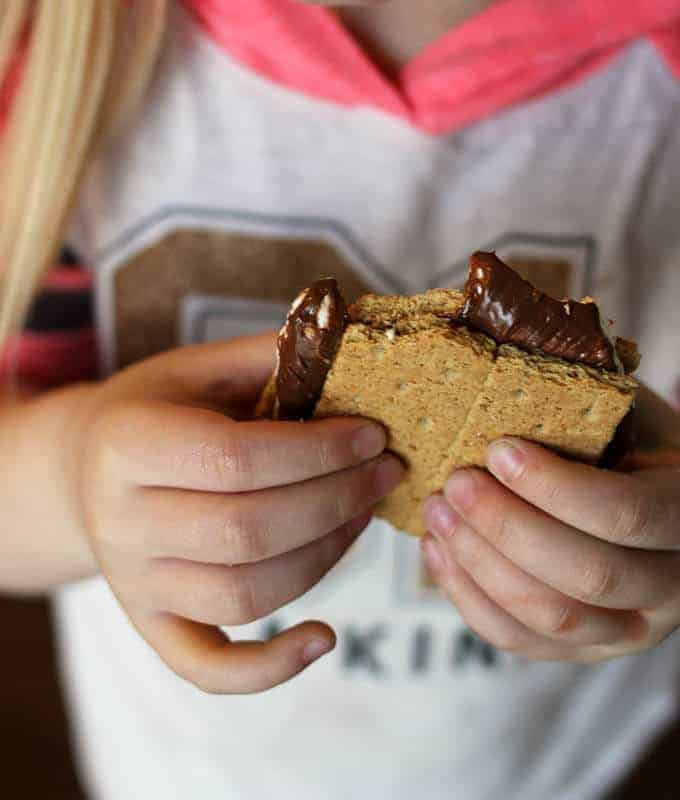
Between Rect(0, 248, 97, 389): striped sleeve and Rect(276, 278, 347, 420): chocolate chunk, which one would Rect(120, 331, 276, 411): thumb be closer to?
Rect(276, 278, 347, 420): chocolate chunk

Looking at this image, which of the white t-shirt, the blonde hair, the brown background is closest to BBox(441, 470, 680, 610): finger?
the white t-shirt

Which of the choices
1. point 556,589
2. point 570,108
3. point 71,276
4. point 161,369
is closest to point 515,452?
point 556,589

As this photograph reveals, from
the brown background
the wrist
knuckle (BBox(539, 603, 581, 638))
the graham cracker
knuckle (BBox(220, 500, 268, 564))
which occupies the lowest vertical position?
the brown background

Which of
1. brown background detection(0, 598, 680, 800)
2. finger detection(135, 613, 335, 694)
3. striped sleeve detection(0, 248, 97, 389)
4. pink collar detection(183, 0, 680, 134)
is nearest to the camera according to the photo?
finger detection(135, 613, 335, 694)

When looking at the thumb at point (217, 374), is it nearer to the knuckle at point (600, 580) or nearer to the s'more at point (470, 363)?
the s'more at point (470, 363)

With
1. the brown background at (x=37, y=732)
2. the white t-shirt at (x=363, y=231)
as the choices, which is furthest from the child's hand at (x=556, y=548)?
the brown background at (x=37, y=732)

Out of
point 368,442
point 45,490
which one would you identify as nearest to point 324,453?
point 368,442
